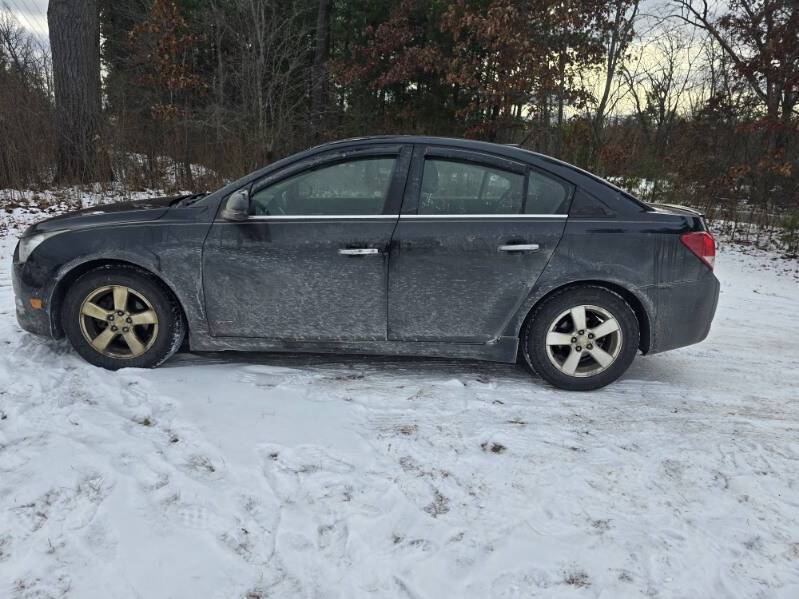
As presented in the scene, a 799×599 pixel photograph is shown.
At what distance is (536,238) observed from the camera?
3.84 m

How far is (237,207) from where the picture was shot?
3875 mm

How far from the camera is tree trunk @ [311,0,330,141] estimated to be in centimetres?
1736

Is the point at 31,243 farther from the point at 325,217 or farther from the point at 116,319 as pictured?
the point at 325,217

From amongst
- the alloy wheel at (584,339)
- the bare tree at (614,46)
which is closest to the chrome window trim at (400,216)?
the alloy wheel at (584,339)

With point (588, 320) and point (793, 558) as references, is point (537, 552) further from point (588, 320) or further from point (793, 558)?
point (588, 320)

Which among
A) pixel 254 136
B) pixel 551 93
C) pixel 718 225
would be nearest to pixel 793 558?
pixel 551 93

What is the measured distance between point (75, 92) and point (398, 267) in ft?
37.9

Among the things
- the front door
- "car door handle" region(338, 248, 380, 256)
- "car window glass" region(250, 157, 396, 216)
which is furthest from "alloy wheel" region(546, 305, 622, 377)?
"car window glass" region(250, 157, 396, 216)

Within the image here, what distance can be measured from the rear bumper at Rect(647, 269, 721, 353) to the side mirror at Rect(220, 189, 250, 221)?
270cm

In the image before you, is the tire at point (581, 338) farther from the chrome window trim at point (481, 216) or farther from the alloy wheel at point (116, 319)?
the alloy wheel at point (116, 319)

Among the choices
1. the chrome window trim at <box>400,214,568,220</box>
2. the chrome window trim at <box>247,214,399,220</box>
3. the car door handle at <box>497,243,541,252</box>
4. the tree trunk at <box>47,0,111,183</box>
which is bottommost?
the car door handle at <box>497,243,541,252</box>

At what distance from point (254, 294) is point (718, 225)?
12.4 meters

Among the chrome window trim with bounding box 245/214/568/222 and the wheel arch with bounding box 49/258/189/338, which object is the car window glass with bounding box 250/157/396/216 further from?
the wheel arch with bounding box 49/258/189/338

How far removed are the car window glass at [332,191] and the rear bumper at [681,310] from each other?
6.30ft
